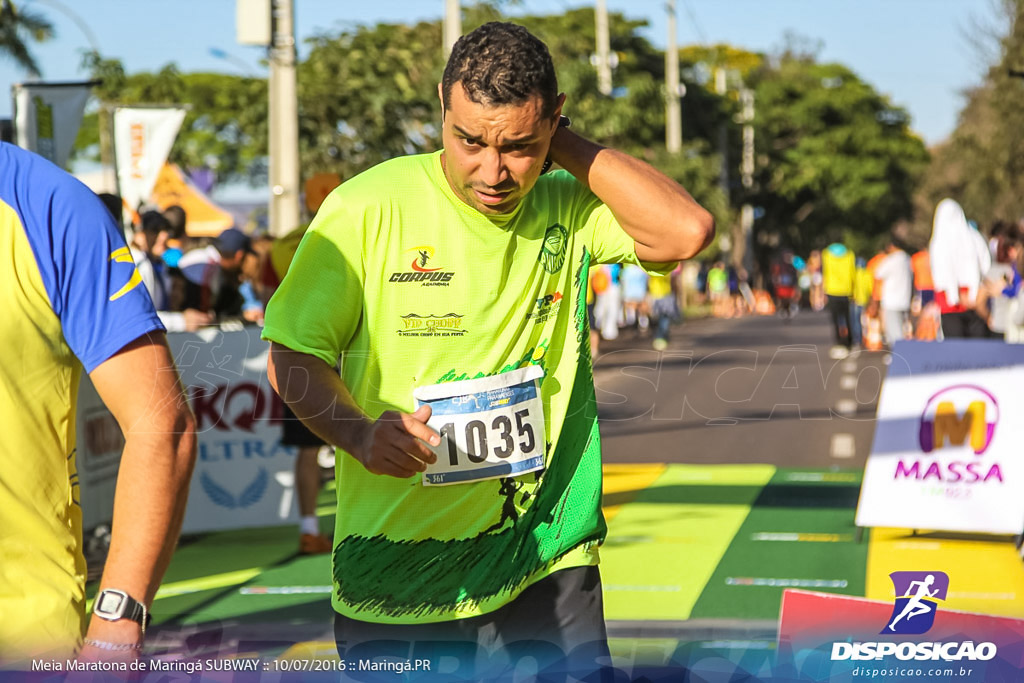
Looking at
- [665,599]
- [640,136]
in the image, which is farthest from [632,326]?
[665,599]

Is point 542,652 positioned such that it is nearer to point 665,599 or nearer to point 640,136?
point 665,599

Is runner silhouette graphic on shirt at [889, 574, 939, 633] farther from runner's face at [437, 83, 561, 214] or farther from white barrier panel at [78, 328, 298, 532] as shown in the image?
white barrier panel at [78, 328, 298, 532]

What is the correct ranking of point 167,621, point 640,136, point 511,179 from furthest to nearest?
point 640,136, point 167,621, point 511,179

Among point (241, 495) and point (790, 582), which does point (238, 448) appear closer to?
point (241, 495)

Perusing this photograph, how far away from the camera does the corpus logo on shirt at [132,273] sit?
2145mm

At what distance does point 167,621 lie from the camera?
6.39m

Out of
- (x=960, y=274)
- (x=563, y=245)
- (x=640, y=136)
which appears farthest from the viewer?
(x=640, y=136)

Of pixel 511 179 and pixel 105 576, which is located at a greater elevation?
pixel 511 179

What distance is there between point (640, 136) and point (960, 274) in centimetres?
2783

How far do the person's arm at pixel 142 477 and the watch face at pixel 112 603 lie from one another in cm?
1

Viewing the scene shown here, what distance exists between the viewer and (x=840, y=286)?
21000mm

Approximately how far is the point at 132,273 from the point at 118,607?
496 millimetres

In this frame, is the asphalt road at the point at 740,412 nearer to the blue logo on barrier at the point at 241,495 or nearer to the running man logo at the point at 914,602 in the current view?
the running man logo at the point at 914,602

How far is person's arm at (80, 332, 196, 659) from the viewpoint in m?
2.10
